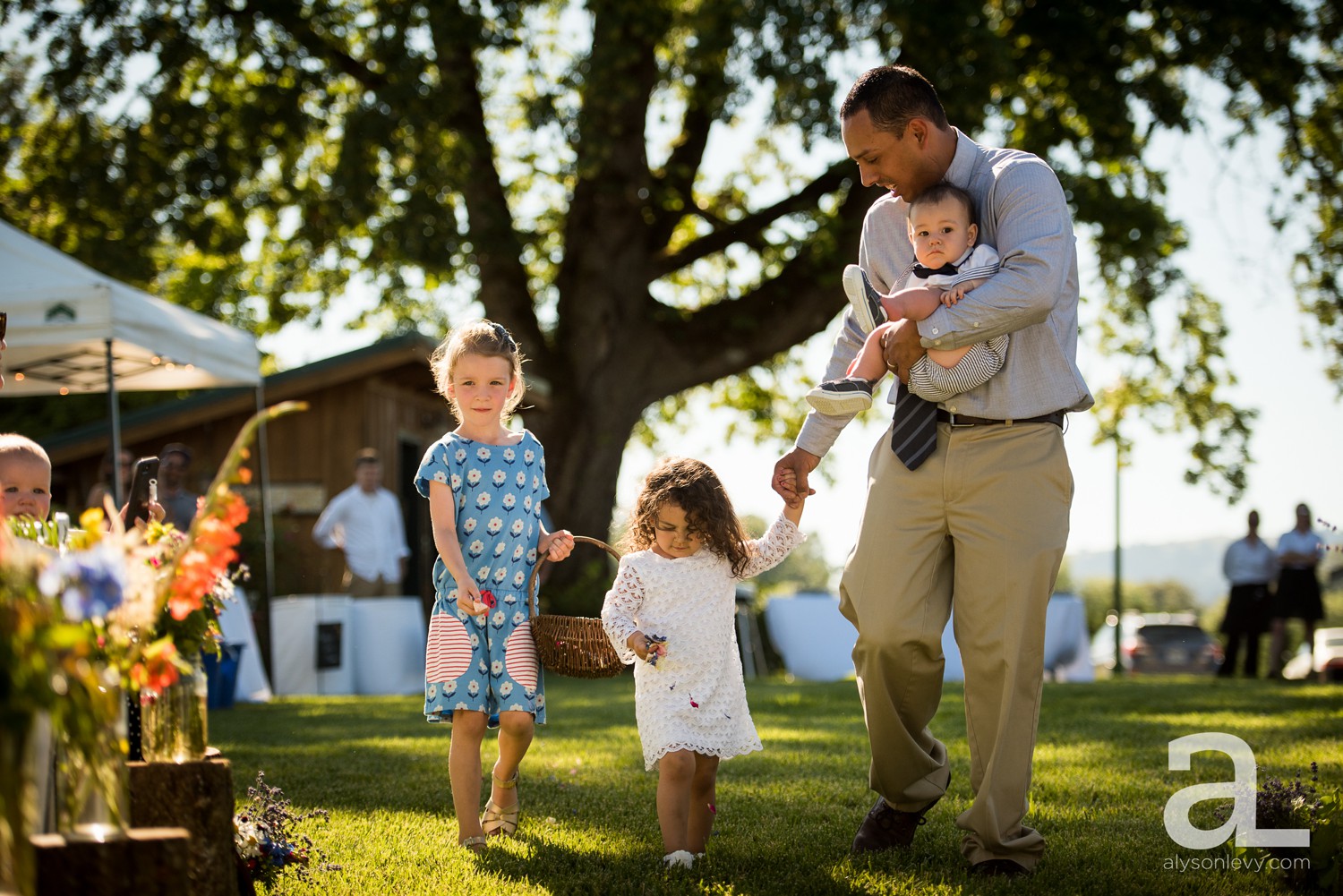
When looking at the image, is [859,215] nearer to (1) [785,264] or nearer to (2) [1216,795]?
(1) [785,264]

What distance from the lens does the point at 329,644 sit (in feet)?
40.7

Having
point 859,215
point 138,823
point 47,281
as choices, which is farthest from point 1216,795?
point 859,215

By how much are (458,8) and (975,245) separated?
1124cm

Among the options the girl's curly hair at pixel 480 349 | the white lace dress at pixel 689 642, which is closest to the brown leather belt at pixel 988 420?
the white lace dress at pixel 689 642

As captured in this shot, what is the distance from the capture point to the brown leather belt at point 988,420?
148 inches

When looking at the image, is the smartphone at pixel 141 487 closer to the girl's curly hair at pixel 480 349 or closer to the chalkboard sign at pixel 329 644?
the girl's curly hair at pixel 480 349

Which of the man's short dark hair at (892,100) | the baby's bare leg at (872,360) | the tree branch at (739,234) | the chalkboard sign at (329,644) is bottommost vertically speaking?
the chalkboard sign at (329,644)

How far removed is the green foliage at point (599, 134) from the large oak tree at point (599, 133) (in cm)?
3

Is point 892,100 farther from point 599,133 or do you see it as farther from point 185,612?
point 599,133

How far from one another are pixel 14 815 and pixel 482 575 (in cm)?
257

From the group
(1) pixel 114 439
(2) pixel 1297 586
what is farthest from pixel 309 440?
(2) pixel 1297 586

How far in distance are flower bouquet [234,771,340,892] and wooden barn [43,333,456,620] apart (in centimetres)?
1188

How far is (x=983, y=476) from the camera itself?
3.75m

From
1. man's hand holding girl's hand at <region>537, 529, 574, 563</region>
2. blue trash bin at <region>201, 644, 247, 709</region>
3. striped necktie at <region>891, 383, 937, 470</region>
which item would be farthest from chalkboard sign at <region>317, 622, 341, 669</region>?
striped necktie at <region>891, 383, 937, 470</region>
